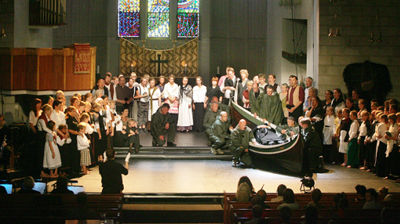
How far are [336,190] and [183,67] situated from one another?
452 inches

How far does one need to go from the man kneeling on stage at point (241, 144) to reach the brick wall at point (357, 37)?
366cm

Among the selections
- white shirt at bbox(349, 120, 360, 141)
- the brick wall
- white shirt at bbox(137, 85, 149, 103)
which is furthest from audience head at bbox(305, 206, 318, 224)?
white shirt at bbox(137, 85, 149, 103)

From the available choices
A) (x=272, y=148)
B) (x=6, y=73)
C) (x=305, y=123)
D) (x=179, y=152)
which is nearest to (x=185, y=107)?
(x=179, y=152)

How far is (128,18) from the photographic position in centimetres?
2298

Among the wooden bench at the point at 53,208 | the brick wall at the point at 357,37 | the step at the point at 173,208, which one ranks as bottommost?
the step at the point at 173,208

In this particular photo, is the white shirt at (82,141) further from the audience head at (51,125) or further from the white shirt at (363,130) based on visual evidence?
the white shirt at (363,130)

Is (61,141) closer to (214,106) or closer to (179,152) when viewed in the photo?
(179,152)

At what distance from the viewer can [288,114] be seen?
1560 centimetres

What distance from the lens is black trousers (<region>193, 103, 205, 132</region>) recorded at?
17094 millimetres

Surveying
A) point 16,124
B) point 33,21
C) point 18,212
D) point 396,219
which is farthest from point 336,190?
point 33,21

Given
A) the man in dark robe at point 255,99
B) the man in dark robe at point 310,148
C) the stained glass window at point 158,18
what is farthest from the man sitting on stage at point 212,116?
the stained glass window at point 158,18

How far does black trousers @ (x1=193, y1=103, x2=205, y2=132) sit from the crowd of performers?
27mm

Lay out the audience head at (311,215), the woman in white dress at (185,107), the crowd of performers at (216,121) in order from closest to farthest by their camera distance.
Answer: the audience head at (311,215), the crowd of performers at (216,121), the woman in white dress at (185,107)

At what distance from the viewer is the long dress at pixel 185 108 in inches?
673
